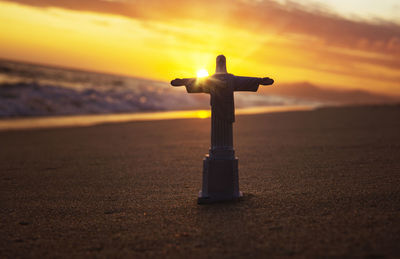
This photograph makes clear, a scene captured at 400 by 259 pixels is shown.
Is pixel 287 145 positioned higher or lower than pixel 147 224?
higher

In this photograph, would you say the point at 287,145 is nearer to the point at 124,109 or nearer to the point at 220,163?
the point at 220,163

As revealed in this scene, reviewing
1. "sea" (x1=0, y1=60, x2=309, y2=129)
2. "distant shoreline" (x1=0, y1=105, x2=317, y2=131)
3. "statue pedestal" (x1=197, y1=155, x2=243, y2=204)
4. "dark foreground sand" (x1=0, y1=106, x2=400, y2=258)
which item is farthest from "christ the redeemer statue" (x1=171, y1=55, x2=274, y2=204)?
"sea" (x1=0, y1=60, x2=309, y2=129)

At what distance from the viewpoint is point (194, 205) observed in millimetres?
3287

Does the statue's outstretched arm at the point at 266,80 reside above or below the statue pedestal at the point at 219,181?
above

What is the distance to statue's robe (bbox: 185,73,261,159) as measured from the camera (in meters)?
3.26

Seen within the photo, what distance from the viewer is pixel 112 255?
2.35 m

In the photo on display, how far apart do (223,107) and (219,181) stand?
68 centimetres

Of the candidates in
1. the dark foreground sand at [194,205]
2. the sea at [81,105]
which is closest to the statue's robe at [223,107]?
the dark foreground sand at [194,205]

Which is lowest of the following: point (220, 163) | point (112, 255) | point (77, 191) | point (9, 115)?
point (112, 255)

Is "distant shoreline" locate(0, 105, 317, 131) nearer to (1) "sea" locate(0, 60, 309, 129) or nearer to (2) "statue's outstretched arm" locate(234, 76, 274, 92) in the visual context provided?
(1) "sea" locate(0, 60, 309, 129)

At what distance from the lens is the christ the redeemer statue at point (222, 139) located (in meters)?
3.27

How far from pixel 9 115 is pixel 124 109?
602cm

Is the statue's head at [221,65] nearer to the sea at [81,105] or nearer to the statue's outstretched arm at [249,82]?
the statue's outstretched arm at [249,82]

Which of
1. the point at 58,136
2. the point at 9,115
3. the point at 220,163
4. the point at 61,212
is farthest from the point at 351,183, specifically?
the point at 9,115
